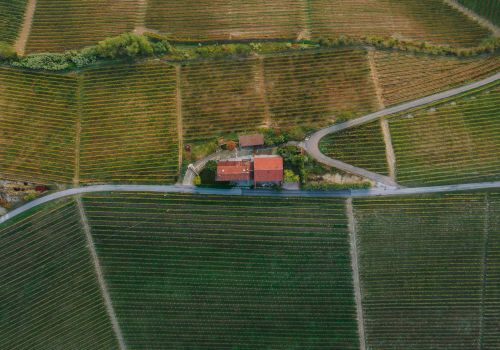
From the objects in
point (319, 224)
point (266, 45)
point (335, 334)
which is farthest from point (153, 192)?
point (335, 334)

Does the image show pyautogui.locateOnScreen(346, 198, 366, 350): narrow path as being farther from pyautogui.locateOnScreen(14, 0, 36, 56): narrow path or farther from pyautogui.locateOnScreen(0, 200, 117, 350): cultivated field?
pyautogui.locateOnScreen(14, 0, 36, 56): narrow path

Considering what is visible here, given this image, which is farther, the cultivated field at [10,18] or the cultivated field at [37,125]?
the cultivated field at [10,18]

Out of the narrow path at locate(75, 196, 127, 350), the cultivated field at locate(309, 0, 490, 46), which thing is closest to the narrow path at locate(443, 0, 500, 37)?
the cultivated field at locate(309, 0, 490, 46)

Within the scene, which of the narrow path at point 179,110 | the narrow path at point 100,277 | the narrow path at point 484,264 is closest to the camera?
the narrow path at point 484,264

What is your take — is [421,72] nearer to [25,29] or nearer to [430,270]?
[430,270]

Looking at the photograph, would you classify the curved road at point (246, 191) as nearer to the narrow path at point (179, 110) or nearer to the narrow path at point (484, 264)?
the narrow path at point (484, 264)

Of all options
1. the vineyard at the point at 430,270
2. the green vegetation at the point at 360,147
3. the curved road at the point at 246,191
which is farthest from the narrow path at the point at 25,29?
the vineyard at the point at 430,270
